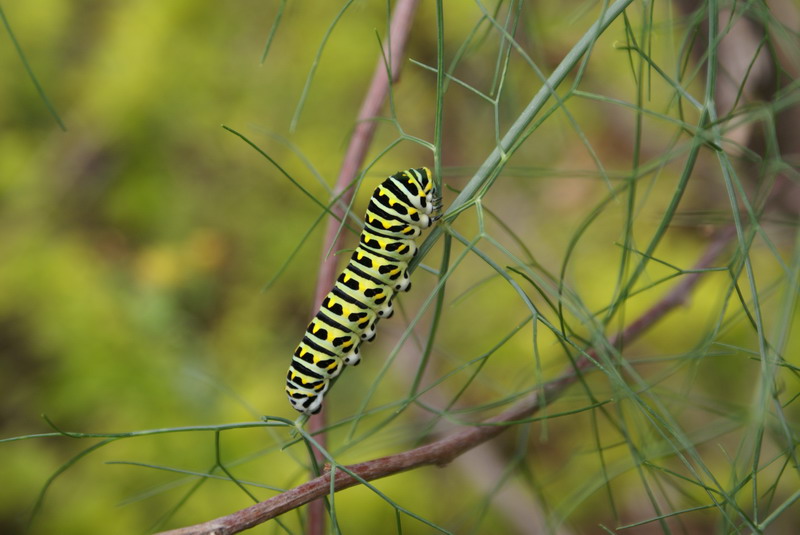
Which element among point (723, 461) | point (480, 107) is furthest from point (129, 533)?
point (480, 107)

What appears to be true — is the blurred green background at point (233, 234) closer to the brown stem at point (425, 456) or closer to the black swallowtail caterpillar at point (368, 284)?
the brown stem at point (425, 456)

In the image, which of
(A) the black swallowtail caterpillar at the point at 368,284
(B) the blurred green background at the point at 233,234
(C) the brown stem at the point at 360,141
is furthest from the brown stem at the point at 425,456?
(B) the blurred green background at the point at 233,234

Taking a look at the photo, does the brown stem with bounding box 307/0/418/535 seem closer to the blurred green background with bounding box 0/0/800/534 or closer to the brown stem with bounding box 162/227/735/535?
the brown stem with bounding box 162/227/735/535

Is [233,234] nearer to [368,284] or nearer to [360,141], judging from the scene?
[360,141]

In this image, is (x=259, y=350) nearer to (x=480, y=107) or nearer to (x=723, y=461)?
(x=480, y=107)

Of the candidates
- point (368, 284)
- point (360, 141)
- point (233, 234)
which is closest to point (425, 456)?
point (368, 284)

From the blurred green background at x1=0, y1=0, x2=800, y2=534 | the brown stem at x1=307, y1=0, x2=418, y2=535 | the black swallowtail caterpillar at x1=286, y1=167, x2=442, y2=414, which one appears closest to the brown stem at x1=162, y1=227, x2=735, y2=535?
the black swallowtail caterpillar at x1=286, y1=167, x2=442, y2=414
